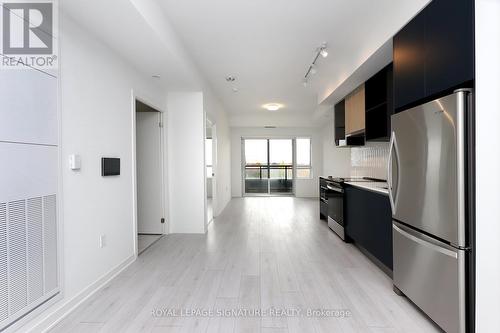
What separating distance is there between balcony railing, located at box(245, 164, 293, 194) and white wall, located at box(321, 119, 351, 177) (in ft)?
4.35

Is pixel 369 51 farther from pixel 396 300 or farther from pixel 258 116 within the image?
pixel 258 116

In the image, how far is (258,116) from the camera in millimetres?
8469

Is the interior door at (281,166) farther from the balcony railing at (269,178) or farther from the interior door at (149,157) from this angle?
the interior door at (149,157)

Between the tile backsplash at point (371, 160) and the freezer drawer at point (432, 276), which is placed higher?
the tile backsplash at point (371, 160)

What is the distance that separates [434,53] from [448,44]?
Result: 15 centimetres

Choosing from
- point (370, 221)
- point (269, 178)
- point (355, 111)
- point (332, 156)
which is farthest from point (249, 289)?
point (269, 178)

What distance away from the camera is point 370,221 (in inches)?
118

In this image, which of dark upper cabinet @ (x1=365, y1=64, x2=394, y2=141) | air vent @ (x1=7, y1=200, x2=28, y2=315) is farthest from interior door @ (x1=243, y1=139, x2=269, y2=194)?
air vent @ (x1=7, y1=200, x2=28, y2=315)

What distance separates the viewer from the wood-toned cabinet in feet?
13.0

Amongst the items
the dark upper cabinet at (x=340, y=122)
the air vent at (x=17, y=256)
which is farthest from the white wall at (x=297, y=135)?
the air vent at (x=17, y=256)

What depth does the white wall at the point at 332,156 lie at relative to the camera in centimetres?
748

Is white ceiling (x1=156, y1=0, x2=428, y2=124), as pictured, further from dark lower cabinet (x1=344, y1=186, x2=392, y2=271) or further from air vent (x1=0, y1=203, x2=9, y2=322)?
air vent (x1=0, y1=203, x2=9, y2=322)
